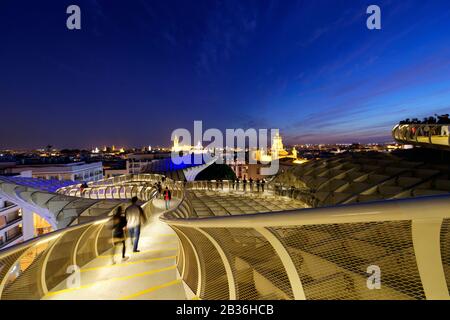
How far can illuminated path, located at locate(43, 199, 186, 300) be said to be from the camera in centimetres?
382

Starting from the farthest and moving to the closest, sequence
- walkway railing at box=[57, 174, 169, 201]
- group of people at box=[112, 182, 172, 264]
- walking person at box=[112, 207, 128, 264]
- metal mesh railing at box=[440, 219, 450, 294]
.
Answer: walkway railing at box=[57, 174, 169, 201], group of people at box=[112, 182, 172, 264], walking person at box=[112, 207, 128, 264], metal mesh railing at box=[440, 219, 450, 294]

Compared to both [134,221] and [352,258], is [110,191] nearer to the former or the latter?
[134,221]

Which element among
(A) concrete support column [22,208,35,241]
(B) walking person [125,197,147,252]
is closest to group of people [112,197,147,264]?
(B) walking person [125,197,147,252]

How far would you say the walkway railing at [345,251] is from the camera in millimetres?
1310

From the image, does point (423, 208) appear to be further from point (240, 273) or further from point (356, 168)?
point (356, 168)

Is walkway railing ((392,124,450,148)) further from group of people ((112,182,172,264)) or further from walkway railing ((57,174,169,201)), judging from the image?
walkway railing ((57,174,169,201))

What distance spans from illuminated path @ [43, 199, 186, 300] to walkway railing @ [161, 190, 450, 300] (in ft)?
5.94

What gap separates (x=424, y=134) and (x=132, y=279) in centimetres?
1241

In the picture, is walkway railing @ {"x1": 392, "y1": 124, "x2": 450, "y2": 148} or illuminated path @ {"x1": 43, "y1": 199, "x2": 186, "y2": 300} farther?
walkway railing @ {"x1": 392, "y1": 124, "x2": 450, "y2": 148}

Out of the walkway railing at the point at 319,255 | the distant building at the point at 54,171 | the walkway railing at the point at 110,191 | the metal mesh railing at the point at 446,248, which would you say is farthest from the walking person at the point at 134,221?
the distant building at the point at 54,171

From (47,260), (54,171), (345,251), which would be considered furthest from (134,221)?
(54,171)

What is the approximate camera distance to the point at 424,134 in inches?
387

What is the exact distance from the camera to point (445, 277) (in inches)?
56.4
